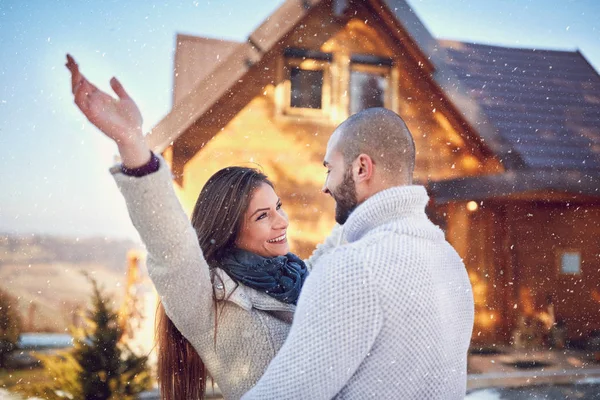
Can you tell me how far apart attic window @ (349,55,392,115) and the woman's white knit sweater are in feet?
19.9

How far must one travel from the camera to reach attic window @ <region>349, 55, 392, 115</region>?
7.42m

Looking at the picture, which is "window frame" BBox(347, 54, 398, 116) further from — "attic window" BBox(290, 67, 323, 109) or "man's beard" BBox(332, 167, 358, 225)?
"man's beard" BBox(332, 167, 358, 225)

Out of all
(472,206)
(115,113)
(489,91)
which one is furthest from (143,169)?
(489,91)

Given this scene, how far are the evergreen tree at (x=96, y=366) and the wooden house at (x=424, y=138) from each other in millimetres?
2424

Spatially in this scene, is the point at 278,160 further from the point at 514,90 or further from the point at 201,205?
the point at 201,205

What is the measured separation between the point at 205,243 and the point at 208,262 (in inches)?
2.6

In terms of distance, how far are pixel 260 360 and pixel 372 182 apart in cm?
61

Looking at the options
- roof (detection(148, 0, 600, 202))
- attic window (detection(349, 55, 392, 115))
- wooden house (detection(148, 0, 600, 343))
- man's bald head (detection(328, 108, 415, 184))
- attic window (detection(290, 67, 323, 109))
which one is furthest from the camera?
attic window (detection(349, 55, 392, 115))

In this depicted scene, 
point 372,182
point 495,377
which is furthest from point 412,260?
point 495,377

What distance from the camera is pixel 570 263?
8484 millimetres

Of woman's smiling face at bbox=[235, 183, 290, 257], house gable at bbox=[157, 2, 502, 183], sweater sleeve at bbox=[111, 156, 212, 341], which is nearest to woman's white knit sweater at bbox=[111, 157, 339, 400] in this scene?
sweater sleeve at bbox=[111, 156, 212, 341]

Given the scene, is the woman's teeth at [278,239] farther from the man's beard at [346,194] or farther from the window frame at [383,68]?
the window frame at [383,68]

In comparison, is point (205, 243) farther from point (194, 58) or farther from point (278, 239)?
point (194, 58)

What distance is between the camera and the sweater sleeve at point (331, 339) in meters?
1.03
